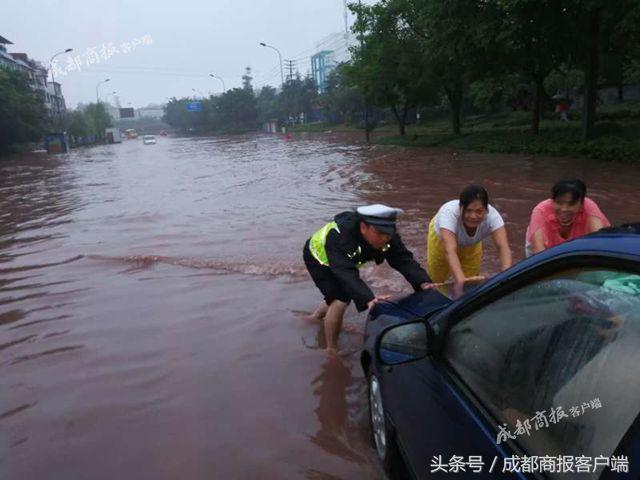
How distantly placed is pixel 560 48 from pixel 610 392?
2258 centimetres

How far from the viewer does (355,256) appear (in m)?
3.69

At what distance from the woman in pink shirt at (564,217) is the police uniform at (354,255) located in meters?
0.80

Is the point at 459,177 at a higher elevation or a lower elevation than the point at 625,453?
lower

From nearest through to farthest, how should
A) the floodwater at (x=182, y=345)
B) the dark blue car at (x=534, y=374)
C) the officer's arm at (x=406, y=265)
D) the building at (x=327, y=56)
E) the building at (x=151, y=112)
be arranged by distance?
1. the dark blue car at (x=534, y=374)
2. the floodwater at (x=182, y=345)
3. the officer's arm at (x=406, y=265)
4. the building at (x=327, y=56)
5. the building at (x=151, y=112)

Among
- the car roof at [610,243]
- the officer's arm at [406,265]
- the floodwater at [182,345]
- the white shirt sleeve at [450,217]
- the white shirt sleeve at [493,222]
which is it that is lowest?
the floodwater at [182,345]

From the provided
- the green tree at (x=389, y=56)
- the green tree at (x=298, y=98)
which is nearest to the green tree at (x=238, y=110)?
the green tree at (x=298, y=98)

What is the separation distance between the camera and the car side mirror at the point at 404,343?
212 cm

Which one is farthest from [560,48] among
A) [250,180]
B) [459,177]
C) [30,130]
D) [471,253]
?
[30,130]

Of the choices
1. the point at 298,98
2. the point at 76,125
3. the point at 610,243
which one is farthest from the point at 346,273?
the point at 298,98

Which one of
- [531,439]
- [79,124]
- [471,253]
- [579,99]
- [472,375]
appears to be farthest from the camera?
[79,124]

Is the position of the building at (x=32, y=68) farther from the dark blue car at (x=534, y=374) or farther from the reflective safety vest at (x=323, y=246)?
the dark blue car at (x=534, y=374)

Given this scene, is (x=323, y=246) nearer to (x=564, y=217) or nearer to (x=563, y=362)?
(x=564, y=217)

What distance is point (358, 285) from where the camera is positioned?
3385mm

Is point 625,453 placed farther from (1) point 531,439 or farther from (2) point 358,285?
(2) point 358,285
